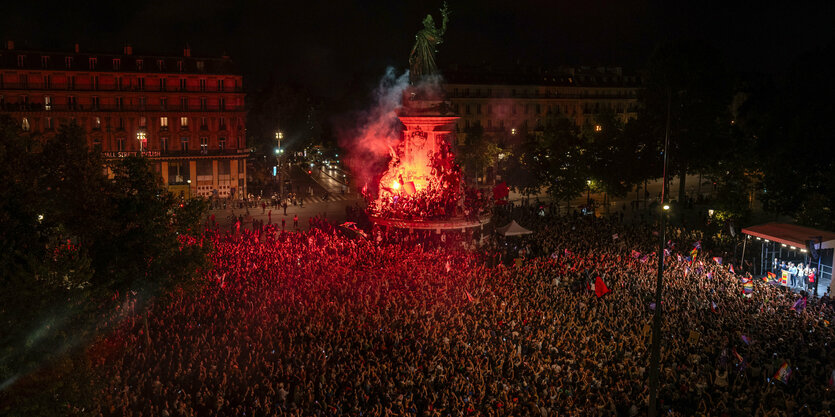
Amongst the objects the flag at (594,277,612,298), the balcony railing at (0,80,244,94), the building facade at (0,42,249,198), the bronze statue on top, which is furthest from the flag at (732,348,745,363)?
the balcony railing at (0,80,244,94)

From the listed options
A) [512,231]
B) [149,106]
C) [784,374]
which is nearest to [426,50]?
[512,231]

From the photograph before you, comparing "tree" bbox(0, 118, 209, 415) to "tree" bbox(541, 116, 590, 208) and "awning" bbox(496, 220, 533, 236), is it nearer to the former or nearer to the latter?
"awning" bbox(496, 220, 533, 236)

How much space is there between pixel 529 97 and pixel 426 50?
41.7 metres

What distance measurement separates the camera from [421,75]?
36.7 meters

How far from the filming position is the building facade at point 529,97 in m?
73.2

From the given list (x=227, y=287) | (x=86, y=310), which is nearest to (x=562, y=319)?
(x=227, y=287)

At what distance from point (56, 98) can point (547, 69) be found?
54.1 meters

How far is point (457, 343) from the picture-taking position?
17.2 meters

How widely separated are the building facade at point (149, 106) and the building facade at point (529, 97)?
75.5 ft

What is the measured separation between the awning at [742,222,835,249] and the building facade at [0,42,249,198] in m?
43.6

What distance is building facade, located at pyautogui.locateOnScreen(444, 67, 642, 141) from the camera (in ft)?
240

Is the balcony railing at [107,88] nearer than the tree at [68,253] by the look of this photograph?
No

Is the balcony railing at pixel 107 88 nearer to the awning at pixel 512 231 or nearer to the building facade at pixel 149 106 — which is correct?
the building facade at pixel 149 106

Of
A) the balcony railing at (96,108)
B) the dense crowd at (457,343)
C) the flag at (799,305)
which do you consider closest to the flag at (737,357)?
the dense crowd at (457,343)
